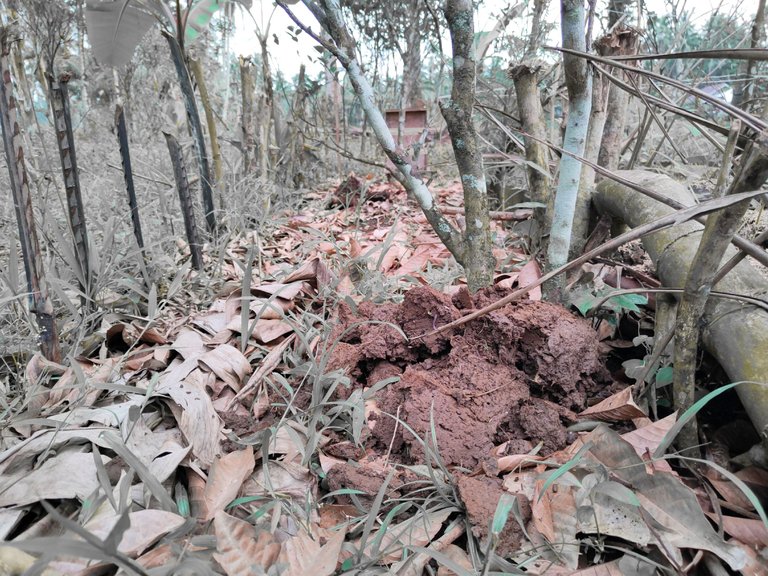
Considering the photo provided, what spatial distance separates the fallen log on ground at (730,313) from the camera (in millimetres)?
865

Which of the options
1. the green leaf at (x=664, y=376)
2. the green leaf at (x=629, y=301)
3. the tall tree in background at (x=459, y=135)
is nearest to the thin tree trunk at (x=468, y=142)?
the tall tree in background at (x=459, y=135)

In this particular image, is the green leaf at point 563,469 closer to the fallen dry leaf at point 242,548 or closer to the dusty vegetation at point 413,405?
the dusty vegetation at point 413,405

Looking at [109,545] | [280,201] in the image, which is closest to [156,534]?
[109,545]

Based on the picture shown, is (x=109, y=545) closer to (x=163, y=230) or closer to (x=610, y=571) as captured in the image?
(x=610, y=571)

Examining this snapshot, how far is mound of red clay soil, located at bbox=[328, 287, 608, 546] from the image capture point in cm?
102

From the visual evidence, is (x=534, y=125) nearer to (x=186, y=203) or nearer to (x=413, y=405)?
(x=186, y=203)

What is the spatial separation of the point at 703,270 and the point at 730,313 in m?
0.15

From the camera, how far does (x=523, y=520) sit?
2.87 ft

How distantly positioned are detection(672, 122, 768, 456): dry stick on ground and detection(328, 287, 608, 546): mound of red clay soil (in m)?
0.21

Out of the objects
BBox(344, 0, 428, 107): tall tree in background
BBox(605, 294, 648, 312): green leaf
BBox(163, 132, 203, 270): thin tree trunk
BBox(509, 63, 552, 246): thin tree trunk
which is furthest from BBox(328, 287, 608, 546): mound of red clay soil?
BBox(344, 0, 428, 107): tall tree in background

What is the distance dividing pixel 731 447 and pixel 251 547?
892 millimetres

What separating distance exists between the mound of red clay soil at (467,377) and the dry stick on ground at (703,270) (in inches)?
8.2

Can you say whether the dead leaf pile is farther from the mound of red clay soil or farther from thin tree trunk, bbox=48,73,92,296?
thin tree trunk, bbox=48,73,92,296

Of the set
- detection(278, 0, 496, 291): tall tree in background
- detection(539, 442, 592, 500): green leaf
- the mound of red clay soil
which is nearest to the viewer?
detection(539, 442, 592, 500): green leaf
